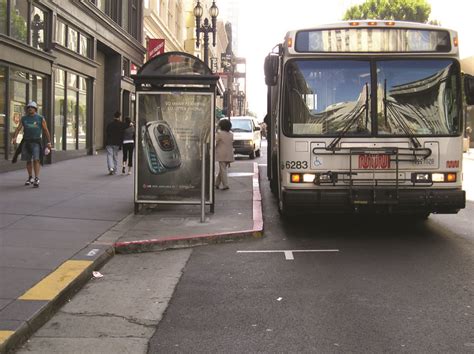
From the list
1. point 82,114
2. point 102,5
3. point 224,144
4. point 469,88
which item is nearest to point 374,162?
point 469,88

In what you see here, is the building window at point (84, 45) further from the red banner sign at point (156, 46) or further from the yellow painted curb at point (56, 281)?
the yellow painted curb at point (56, 281)

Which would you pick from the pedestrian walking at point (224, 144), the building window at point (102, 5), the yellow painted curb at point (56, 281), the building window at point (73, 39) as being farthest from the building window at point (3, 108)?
the yellow painted curb at point (56, 281)

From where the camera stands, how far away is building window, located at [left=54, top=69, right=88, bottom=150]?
2006cm

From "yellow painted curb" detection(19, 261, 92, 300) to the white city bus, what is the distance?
318 centimetres

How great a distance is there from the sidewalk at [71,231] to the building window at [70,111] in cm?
550

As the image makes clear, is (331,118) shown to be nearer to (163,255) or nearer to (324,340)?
(163,255)

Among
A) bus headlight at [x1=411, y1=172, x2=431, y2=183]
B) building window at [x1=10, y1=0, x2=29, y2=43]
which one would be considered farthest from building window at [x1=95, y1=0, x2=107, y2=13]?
bus headlight at [x1=411, y1=172, x2=431, y2=183]

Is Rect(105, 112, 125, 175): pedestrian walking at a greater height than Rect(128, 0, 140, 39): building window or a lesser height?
lesser

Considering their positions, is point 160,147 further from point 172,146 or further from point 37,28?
→ point 37,28

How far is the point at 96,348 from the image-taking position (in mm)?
4379

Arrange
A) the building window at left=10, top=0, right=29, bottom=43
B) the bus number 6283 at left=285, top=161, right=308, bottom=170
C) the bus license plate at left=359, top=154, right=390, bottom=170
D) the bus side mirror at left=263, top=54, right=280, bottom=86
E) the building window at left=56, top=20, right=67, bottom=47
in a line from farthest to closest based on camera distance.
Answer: the building window at left=56, top=20, right=67, bottom=47 < the building window at left=10, top=0, right=29, bottom=43 < the bus side mirror at left=263, top=54, right=280, bottom=86 < the bus number 6283 at left=285, top=161, right=308, bottom=170 < the bus license plate at left=359, top=154, right=390, bottom=170

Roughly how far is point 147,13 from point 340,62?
26.9 m

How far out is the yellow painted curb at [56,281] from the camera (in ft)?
17.3

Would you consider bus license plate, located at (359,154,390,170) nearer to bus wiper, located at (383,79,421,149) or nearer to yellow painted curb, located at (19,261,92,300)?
bus wiper, located at (383,79,421,149)
